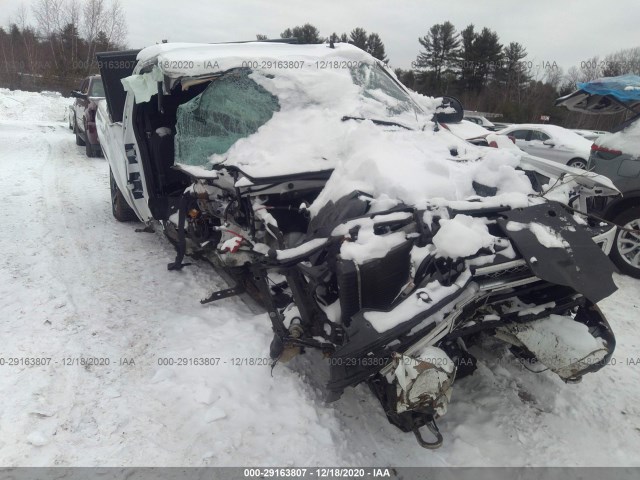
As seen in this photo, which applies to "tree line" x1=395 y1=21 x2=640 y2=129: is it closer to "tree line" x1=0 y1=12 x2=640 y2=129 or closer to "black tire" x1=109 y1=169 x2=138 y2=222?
"tree line" x1=0 y1=12 x2=640 y2=129

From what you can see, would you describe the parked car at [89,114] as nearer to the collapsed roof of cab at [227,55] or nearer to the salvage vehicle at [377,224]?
the collapsed roof of cab at [227,55]

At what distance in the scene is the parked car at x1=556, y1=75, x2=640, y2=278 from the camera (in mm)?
4938

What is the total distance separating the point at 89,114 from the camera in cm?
1023

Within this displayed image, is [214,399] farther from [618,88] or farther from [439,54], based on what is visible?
[439,54]

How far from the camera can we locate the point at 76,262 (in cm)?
470

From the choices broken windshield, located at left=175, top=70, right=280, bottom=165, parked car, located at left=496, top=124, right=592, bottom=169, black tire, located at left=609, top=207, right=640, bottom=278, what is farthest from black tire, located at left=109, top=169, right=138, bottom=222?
parked car, located at left=496, top=124, right=592, bottom=169

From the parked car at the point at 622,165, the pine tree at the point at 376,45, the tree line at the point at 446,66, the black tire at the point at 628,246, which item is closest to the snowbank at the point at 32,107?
the tree line at the point at 446,66

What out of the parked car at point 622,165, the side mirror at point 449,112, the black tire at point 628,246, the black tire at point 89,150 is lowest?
the black tire at point 89,150

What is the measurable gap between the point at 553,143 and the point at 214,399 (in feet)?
39.3

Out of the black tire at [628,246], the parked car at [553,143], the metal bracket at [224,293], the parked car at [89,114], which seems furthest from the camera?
the parked car at [553,143]

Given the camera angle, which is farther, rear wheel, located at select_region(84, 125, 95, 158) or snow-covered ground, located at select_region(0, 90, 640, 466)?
rear wheel, located at select_region(84, 125, 95, 158)

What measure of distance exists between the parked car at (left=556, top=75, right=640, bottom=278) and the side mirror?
1684 millimetres

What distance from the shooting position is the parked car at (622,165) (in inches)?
194

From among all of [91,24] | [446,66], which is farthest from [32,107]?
[446,66]
